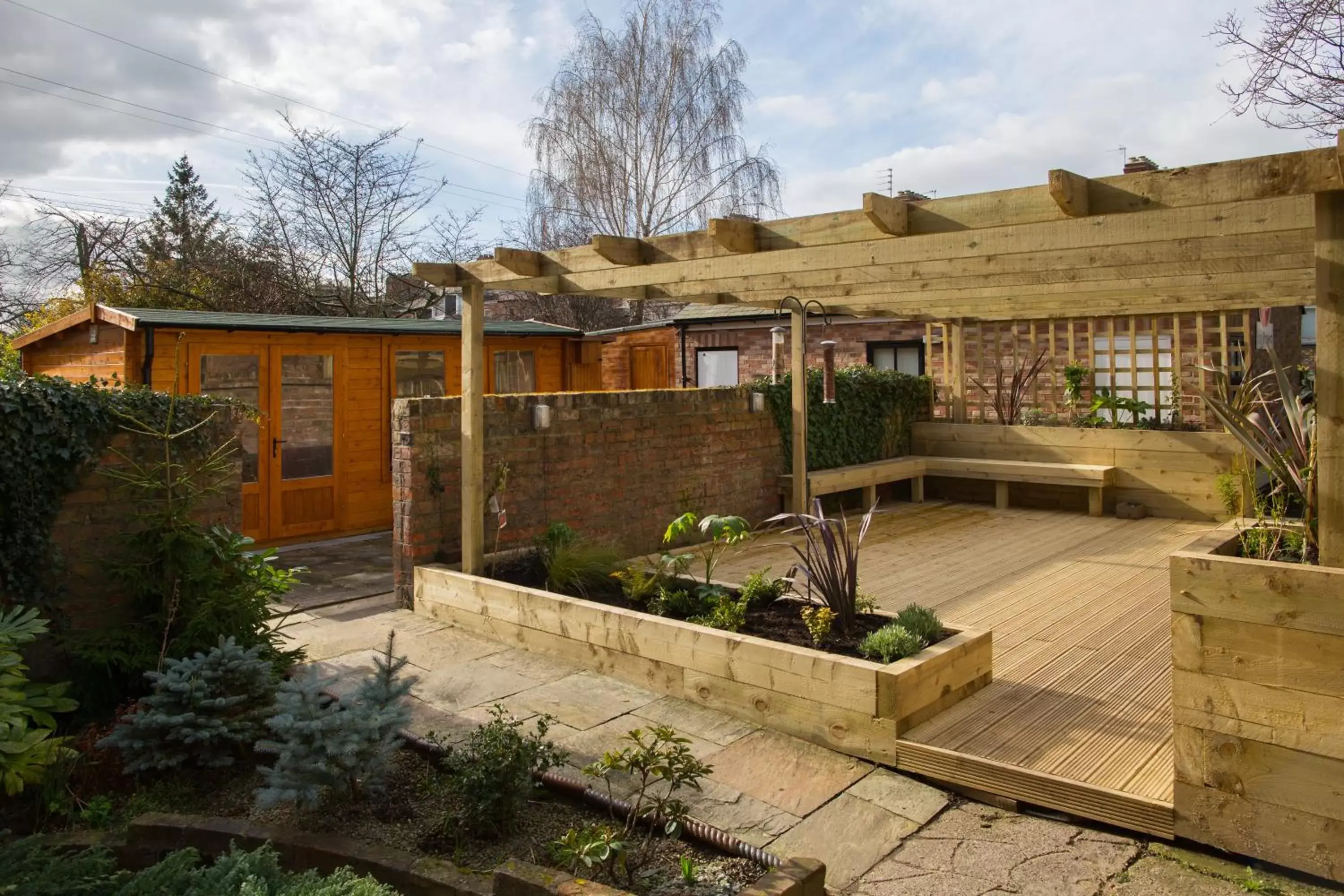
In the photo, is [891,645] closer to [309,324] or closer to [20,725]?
[20,725]

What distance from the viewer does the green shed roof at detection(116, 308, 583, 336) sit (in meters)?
7.60

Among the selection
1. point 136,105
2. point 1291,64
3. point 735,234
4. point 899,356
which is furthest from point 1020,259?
point 136,105

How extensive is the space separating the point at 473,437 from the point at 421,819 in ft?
10.5

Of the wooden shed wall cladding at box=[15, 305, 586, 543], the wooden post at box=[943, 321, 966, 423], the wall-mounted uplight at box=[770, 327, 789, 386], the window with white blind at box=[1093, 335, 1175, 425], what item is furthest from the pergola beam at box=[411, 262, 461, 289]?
the window with white blind at box=[1093, 335, 1175, 425]

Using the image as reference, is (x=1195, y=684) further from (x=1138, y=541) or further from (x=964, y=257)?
(x=1138, y=541)

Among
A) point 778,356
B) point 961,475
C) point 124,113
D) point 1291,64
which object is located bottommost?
point 961,475

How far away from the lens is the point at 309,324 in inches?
332

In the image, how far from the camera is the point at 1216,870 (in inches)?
108

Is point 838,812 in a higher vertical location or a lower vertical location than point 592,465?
lower

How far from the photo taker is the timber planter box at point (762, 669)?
11.9 ft

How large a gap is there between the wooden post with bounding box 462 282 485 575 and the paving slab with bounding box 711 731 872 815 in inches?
101

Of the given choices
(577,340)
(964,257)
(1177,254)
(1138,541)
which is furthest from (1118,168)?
(964,257)

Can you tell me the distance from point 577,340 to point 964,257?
778 centimetres

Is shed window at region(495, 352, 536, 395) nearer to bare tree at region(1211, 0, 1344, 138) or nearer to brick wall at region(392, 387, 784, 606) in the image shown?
brick wall at region(392, 387, 784, 606)
